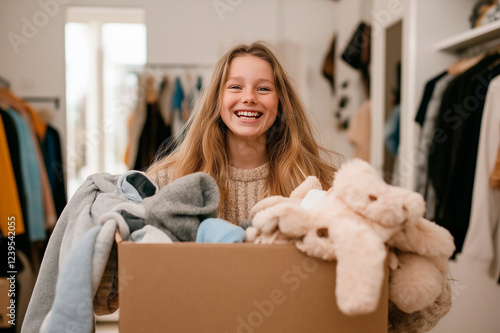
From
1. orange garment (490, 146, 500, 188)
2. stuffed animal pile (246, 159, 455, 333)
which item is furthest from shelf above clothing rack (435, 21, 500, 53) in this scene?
stuffed animal pile (246, 159, 455, 333)

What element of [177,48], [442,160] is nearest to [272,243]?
[442,160]

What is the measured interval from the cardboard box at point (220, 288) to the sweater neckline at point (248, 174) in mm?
770

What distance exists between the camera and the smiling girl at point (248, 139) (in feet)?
4.54

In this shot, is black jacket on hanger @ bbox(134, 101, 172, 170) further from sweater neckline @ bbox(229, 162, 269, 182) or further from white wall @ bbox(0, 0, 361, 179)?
sweater neckline @ bbox(229, 162, 269, 182)

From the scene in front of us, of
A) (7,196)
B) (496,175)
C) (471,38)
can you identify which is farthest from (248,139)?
(7,196)

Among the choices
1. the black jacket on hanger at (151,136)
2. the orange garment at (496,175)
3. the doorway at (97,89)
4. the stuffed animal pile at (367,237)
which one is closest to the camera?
the stuffed animal pile at (367,237)

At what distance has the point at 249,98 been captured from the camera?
1349 mm

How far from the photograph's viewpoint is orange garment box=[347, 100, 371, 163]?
10.5ft

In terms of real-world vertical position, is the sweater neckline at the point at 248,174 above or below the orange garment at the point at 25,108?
below

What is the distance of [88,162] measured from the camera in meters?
3.29

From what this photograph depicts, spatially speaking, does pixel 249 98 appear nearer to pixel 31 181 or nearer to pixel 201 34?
pixel 31 181

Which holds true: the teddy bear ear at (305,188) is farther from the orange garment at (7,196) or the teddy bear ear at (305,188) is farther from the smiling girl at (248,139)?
the orange garment at (7,196)

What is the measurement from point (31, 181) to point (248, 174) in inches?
71.5

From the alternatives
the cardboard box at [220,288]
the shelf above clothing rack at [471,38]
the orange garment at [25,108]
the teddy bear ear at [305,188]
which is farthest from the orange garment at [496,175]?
the orange garment at [25,108]
